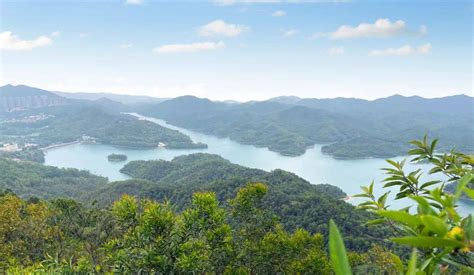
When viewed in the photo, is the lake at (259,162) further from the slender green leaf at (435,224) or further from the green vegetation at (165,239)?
the slender green leaf at (435,224)

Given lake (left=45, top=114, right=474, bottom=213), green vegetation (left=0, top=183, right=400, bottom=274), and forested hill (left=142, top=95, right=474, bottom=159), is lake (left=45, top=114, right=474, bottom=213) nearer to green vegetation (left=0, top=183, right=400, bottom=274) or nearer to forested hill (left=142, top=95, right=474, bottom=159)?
forested hill (left=142, top=95, right=474, bottom=159)

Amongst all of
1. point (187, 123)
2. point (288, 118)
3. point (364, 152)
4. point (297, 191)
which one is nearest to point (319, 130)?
point (288, 118)

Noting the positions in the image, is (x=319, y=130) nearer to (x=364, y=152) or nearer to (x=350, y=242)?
(x=364, y=152)

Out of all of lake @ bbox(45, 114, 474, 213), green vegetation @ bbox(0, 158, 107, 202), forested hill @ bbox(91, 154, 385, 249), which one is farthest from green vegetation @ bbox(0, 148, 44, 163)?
forested hill @ bbox(91, 154, 385, 249)

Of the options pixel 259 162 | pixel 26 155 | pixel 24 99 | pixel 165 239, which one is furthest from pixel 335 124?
pixel 24 99

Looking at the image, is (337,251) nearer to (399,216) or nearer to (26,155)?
(399,216)
